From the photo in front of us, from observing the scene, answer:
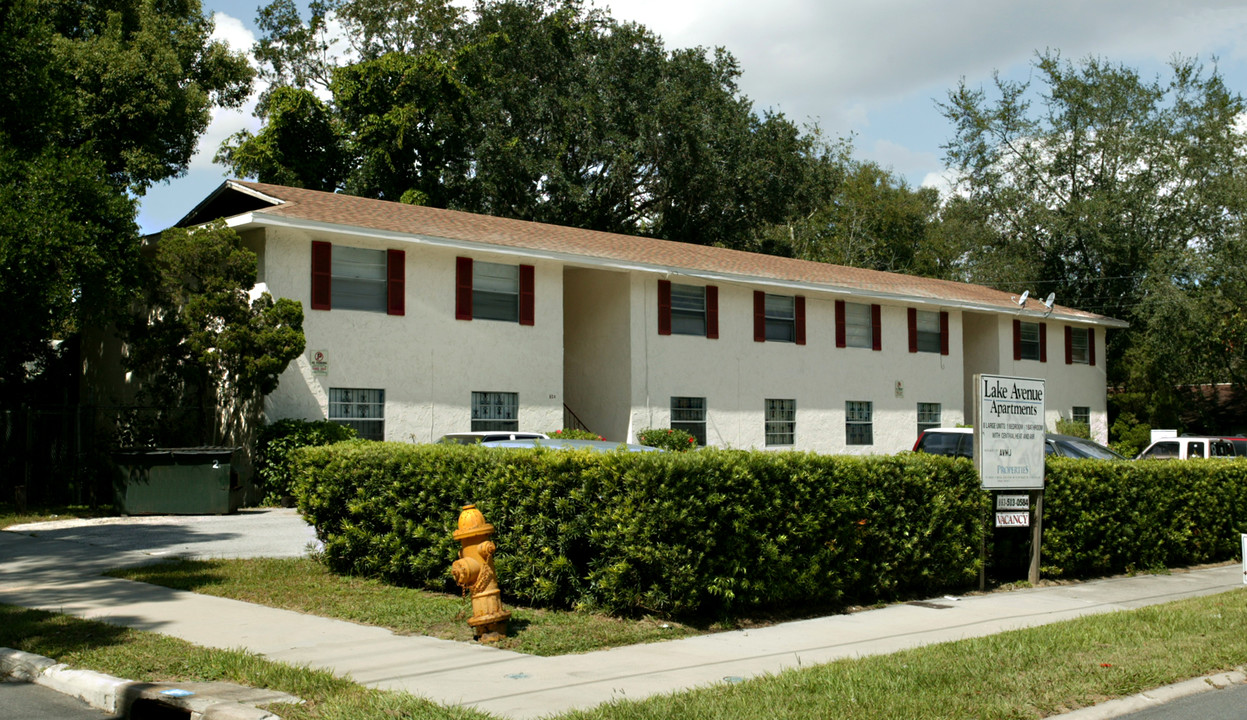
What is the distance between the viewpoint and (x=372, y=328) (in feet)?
72.9

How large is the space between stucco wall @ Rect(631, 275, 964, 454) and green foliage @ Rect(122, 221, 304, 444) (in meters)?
9.08

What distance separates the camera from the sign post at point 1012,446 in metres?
12.7

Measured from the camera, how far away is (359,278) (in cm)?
2234

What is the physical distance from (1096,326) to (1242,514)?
2413 centimetres

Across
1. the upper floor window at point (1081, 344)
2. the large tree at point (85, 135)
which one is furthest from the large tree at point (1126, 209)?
the large tree at point (85, 135)

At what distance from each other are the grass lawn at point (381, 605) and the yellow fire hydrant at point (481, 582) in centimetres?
20

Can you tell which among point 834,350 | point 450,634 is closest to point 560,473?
point 450,634

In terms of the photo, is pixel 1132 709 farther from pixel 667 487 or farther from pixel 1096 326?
pixel 1096 326

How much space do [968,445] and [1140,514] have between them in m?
5.77

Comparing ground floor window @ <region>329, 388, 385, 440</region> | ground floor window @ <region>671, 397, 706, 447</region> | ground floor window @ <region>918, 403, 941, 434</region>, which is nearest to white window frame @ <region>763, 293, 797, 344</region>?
ground floor window @ <region>671, 397, 706, 447</region>

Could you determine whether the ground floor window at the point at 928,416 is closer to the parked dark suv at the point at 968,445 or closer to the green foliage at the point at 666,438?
the green foliage at the point at 666,438

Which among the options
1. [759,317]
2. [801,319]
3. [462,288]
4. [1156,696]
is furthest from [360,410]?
[1156,696]

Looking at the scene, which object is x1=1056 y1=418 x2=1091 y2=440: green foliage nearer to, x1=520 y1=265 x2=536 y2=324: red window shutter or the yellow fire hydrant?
x1=520 y1=265 x2=536 y2=324: red window shutter

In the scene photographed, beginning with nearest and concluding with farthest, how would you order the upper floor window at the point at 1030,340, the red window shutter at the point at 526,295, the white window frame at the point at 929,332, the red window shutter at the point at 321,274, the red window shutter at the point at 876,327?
the red window shutter at the point at 321,274 → the red window shutter at the point at 526,295 → the red window shutter at the point at 876,327 → the white window frame at the point at 929,332 → the upper floor window at the point at 1030,340
